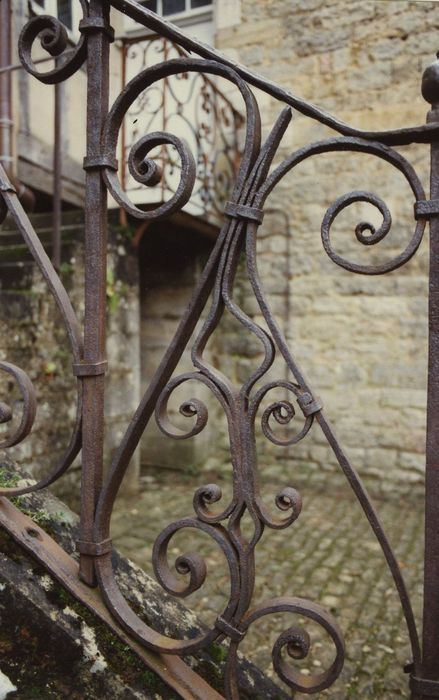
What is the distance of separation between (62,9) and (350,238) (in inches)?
102

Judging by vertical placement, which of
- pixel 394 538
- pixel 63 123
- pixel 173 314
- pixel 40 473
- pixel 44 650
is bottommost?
pixel 394 538

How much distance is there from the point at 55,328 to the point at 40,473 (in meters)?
0.81

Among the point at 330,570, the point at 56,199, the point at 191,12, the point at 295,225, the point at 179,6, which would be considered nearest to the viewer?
the point at 330,570

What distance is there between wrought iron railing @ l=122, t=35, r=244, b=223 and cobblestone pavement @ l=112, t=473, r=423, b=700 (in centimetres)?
217

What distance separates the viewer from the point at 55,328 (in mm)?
3598

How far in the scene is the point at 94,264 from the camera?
1146 mm

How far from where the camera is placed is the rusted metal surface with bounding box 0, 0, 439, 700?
958 millimetres

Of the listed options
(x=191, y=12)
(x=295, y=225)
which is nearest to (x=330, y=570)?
(x=295, y=225)

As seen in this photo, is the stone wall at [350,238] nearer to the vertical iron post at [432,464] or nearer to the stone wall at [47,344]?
the stone wall at [47,344]

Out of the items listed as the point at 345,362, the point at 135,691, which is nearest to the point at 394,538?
the point at 345,362

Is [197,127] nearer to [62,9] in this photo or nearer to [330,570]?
[62,9]

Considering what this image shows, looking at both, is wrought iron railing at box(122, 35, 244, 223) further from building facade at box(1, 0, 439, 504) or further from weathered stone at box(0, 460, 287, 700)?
weathered stone at box(0, 460, 287, 700)

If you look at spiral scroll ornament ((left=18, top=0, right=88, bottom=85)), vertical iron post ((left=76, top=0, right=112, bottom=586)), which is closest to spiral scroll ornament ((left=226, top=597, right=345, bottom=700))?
vertical iron post ((left=76, top=0, right=112, bottom=586))

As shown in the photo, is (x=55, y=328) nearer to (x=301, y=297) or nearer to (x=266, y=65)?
(x=301, y=297)
